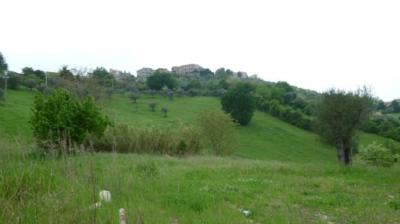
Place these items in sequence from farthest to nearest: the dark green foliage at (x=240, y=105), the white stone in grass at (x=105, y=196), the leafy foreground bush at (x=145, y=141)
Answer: the dark green foliage at (x=240, y=105), the leafy foreground bush at (x=145, y=141), the white stone in grass at (x=105, y=196)

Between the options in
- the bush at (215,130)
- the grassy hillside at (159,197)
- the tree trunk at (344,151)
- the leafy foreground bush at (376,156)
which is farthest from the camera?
the bush at (215,130)

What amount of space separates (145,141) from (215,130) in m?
11.6

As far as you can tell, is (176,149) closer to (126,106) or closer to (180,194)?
(180,194)

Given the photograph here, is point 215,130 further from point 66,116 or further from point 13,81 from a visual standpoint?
point 13,81

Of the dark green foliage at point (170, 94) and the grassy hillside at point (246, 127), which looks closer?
the grassy hillside at point (246, 127)

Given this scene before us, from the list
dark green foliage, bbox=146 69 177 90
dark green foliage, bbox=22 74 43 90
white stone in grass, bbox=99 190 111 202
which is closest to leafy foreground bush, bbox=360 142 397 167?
white stone in grass, bbox=99 190 111 202

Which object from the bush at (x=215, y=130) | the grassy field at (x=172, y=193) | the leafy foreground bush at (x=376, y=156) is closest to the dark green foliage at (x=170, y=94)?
the bush at (x=215, y=130)

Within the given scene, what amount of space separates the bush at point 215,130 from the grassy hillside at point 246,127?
14.2 ft

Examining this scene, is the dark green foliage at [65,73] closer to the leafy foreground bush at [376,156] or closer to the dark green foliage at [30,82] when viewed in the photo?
the dark green foliage at [30,82]

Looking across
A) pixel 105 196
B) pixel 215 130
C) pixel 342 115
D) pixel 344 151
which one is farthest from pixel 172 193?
pixel 215 130

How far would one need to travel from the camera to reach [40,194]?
364 centimetres

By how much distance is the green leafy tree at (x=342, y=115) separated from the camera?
60.2 feet

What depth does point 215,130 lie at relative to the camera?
1291 inches

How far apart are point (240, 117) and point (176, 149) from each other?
3368 centimetres
